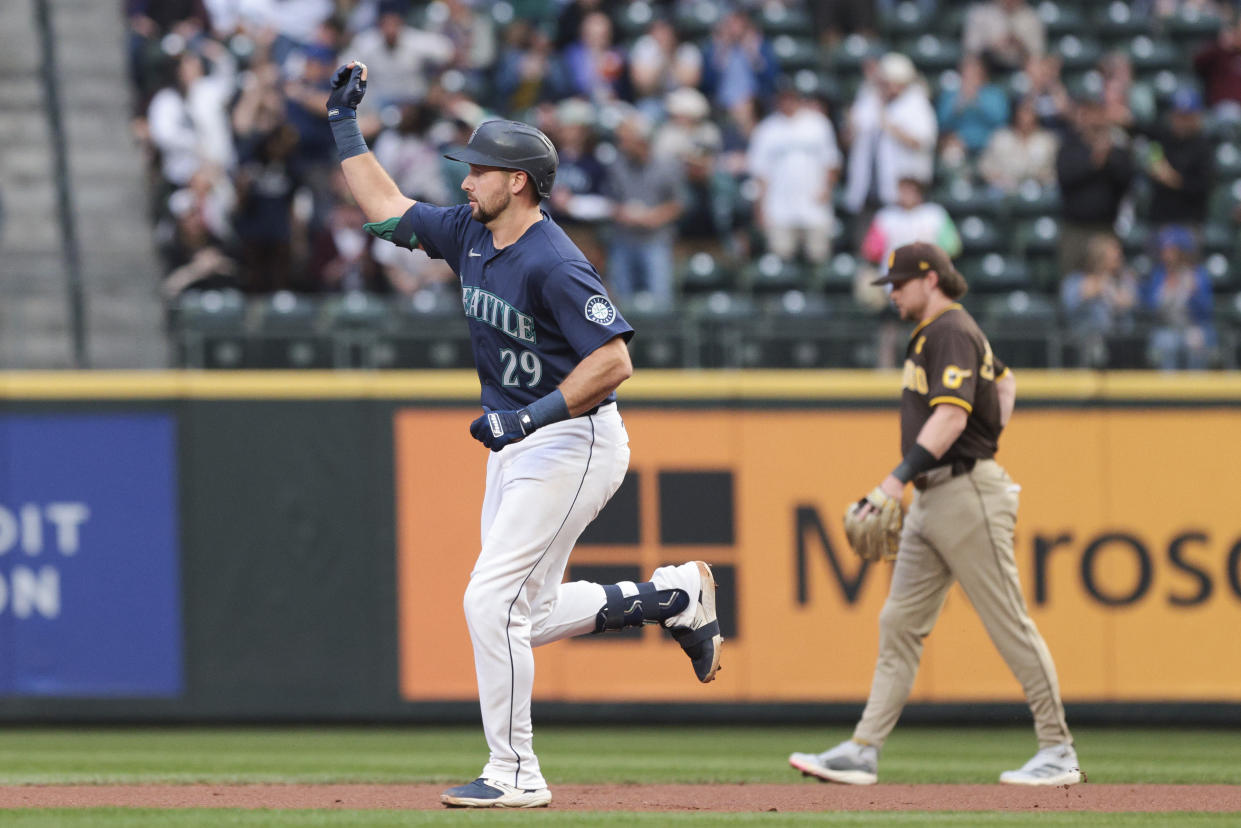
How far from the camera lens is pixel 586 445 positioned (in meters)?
5.87

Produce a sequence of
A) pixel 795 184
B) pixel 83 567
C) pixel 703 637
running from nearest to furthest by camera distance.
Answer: pixel 703 637 → pixel 83 567 → pixel 795 184

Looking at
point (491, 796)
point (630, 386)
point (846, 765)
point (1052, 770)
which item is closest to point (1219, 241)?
point (630, 386)

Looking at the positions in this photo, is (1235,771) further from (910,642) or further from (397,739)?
(397,739)

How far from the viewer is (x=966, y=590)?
713 cm

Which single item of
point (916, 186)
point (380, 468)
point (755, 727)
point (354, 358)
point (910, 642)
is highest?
point (916, 186)

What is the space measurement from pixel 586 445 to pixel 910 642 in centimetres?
196

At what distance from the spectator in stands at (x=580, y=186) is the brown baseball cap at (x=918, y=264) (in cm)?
511

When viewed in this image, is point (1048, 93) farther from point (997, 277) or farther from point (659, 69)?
point (659, 69)

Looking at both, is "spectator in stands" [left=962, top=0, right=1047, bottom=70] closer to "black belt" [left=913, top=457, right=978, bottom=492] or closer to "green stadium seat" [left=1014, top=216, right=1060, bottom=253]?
"green stadium seat" [left=1014, top=216, right=1060, bottom=253]

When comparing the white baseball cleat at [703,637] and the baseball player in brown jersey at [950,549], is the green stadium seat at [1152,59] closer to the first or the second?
the baseball player in brown jersey at [950,549]

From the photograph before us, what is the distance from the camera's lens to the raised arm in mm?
6184

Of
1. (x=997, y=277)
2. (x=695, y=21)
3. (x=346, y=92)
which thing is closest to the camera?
(x=346, y=92)

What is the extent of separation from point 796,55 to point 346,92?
9543 millimetres

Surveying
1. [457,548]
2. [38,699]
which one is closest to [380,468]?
[457,548]
